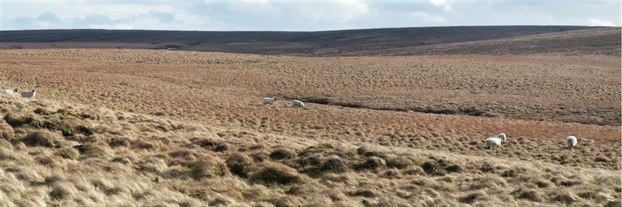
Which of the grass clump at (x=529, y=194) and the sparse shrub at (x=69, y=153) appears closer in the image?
the grass clump at (x=529, y=194)

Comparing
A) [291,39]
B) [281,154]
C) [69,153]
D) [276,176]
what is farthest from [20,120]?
[291,39]

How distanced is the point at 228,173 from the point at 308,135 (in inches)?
424

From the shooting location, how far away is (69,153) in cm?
1262

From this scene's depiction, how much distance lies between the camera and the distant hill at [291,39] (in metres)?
104

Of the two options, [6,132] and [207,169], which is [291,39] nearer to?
[6,132]

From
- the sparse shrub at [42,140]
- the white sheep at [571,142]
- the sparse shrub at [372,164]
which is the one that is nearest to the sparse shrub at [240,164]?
the sparse shrub at [372,164]

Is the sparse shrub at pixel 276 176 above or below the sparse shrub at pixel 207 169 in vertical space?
below

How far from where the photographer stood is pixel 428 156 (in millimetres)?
15594

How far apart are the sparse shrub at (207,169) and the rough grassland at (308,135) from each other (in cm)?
4

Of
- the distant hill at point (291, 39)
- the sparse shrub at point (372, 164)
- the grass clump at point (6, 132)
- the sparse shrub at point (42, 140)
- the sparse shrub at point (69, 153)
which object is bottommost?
the sparse shrub at point (372, 164)

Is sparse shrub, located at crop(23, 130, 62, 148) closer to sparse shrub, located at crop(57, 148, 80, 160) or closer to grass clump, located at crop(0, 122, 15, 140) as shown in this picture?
grass clump, located at crop(0, 122, 15, 140)

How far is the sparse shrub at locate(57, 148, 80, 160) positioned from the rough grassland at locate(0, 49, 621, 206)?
0.12 feet

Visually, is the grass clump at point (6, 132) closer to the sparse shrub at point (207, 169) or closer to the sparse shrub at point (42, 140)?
the sparse shrub at point (42, 140)

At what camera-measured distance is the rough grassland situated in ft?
37.0
